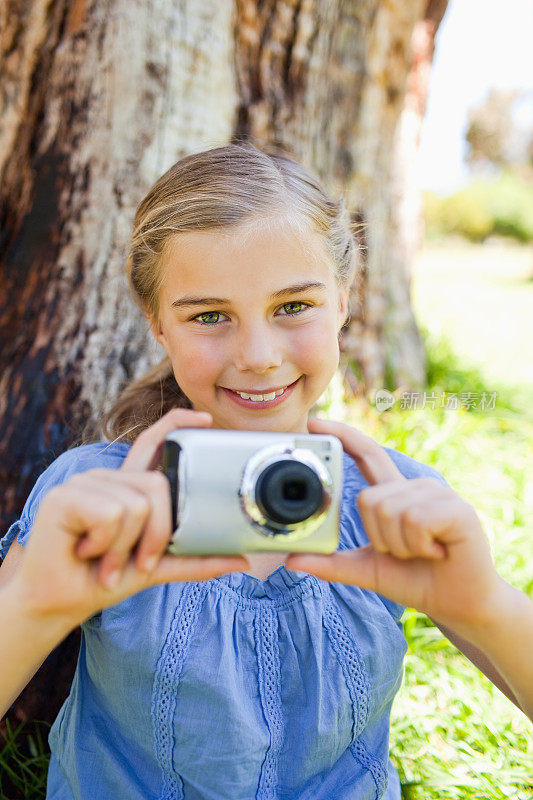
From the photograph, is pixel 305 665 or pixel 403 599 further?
pixel 305 665

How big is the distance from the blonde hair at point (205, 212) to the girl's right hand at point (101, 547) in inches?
23.1

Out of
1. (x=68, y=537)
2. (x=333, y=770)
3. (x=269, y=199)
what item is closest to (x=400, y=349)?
(x=269, y=199)

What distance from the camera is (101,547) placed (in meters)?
1.18

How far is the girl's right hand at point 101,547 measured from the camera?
1175 mm

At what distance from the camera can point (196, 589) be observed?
1.64 m

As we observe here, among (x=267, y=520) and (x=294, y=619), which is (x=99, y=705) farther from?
(x=267, y=520)

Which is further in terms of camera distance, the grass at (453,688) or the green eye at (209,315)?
the grass at (453,688)

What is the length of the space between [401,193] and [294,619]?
3.25 metres

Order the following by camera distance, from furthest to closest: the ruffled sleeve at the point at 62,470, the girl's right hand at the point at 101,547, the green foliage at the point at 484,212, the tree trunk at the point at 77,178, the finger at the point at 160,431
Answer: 1. the green foliage at the point at 484,212
2. the tree trunk at the point at 77,178
3. the ruffled sleeve at the point at 62,470
4. the finger at the point at 160,431
5. the girl's right hand at the point at 101,547

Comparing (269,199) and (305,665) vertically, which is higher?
(269,199)

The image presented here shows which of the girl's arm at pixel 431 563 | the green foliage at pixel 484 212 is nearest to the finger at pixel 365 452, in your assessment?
the girl's arm at pixel 431 563

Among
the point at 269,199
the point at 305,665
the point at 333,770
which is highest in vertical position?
the point at 269,199

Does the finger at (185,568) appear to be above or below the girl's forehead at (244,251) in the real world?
below

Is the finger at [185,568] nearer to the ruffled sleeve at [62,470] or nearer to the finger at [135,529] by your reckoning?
the finger at [135,529]
